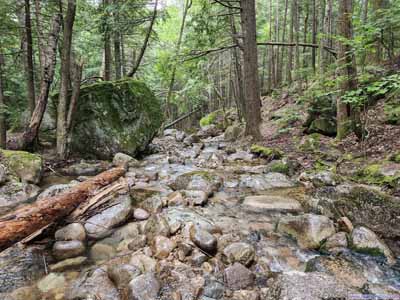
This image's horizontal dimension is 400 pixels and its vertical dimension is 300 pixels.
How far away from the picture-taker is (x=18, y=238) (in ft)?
9.40

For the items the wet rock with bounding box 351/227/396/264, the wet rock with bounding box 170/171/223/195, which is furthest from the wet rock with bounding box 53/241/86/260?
the wet rock with bounding box 351/227/396/264

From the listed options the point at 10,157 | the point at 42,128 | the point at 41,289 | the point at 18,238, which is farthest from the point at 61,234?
the point at 42,128

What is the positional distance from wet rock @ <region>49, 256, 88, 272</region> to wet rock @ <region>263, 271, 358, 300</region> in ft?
6.80

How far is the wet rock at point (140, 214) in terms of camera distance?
13.4ft

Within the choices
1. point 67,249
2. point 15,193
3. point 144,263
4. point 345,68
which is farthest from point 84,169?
point 345,68

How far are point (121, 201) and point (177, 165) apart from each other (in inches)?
144

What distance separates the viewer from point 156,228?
344cm

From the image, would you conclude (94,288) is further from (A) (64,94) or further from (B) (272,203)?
(A) (64,94)

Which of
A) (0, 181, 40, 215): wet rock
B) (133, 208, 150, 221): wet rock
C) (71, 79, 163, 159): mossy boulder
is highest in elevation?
(71, 79, 163, 159): mossy boulder

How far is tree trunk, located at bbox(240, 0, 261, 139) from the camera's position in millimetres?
8453

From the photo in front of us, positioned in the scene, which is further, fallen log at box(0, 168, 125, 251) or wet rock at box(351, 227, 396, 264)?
wet rock at box(351, 227, 396, 264)

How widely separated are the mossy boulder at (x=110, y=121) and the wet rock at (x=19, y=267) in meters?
5.27

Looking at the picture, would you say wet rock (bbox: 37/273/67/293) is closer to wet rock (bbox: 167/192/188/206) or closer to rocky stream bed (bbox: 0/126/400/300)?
rocky stream bed (bbox: 0/126/400/300)

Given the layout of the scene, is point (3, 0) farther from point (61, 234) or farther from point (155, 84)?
point (155, 84)
